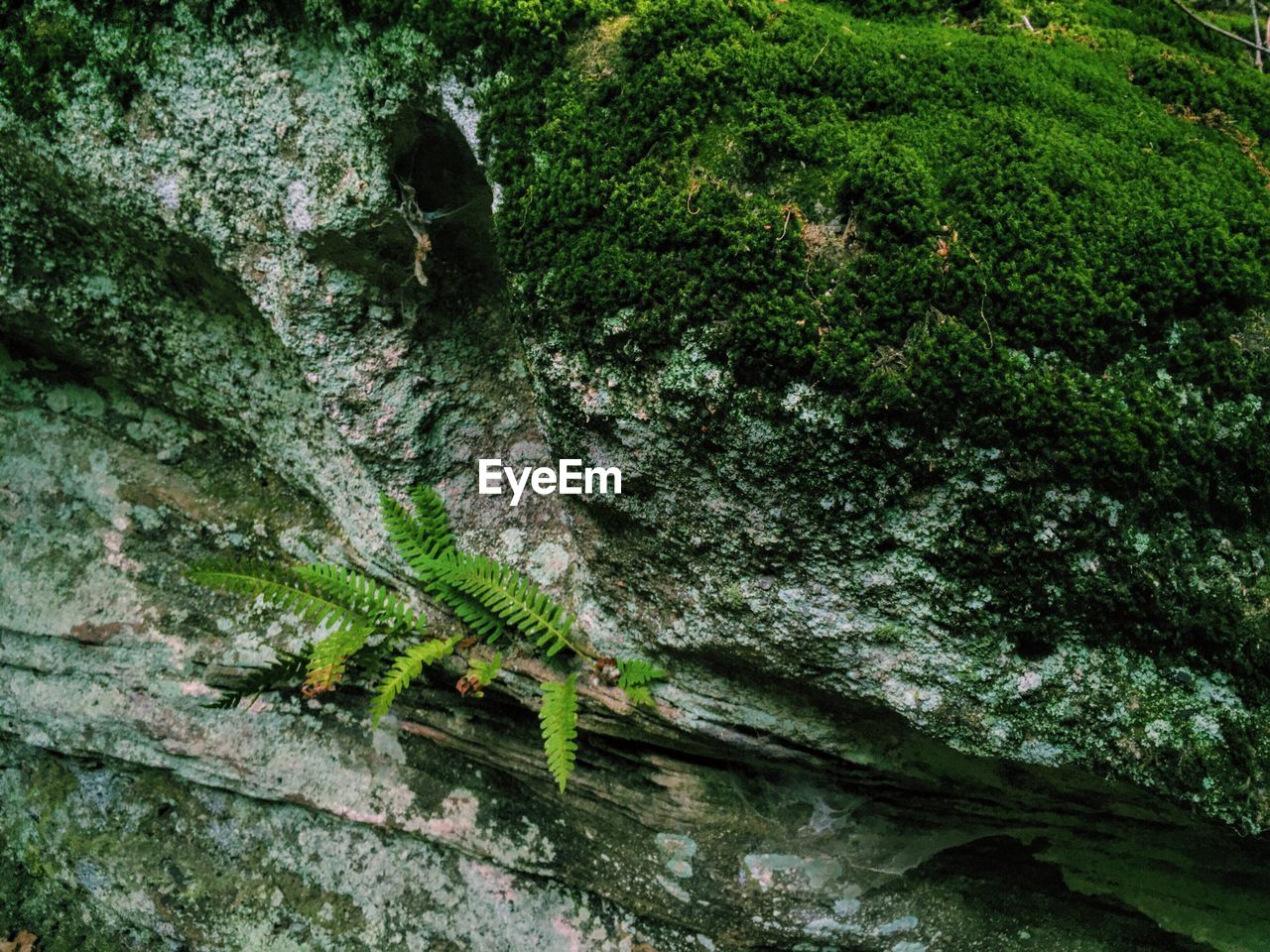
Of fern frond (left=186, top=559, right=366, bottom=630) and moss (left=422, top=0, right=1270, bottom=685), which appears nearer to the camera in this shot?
moss (left=422, top=0, right=1270, bottom=685)

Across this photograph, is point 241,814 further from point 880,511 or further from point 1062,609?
point 1062,609

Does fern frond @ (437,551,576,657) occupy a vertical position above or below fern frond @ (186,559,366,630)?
above

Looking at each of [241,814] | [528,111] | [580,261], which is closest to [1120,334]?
[580,261]

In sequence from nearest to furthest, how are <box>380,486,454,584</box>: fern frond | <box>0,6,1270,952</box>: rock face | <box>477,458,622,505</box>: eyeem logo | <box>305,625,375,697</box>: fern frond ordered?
1. <box>0,6,1270,952</box>: rock face
2. <box>477,458,622,505</box>: eyeem logo
3. <box>305,625,375,697</box>: fern frond
4. <box>380,486,454,584</box>: fern frond

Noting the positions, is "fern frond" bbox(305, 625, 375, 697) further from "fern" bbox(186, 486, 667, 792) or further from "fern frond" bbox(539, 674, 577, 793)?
"fern frond" bbox(539, 674, 577, 793)

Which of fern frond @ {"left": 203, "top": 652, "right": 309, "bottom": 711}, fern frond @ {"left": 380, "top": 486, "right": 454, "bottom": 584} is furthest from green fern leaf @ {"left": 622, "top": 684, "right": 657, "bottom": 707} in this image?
fern frond @ {"left": 203, "top": 652, "right": 309, "bottom": 711}

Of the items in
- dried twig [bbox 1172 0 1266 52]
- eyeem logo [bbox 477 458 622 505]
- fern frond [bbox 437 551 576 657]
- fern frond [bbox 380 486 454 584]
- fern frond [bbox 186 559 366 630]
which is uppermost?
dried twig [bbox 1172 0 1266 52]

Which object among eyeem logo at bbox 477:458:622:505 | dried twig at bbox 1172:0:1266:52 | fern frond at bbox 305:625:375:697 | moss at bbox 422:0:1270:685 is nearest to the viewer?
moss at bbox 422:0:1270:685
